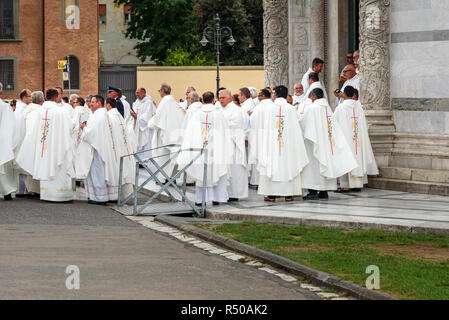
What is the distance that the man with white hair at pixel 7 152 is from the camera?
1650 centimetres

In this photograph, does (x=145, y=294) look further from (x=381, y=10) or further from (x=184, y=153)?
(x=381, y=10)

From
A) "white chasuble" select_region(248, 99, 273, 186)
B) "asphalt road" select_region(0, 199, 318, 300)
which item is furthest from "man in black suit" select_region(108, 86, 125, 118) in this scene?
"asphalt road" select_region(0, 199, 318, 300)

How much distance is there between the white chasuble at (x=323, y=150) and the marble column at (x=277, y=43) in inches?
258

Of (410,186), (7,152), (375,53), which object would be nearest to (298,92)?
(375,53)

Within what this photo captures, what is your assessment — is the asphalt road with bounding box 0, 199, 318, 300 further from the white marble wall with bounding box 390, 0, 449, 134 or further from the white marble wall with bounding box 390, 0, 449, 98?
the white marble wall with bounding box 390, 0, 449, 98

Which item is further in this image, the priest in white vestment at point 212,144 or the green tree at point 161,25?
the green tree at point 161,25

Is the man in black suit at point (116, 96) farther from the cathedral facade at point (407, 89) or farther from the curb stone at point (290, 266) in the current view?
the curb stone at point (290, 266)

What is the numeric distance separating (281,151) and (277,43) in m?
7.30

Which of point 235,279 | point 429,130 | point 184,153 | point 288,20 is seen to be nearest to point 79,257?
point 235,279

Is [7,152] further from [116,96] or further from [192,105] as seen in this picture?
[116,96]

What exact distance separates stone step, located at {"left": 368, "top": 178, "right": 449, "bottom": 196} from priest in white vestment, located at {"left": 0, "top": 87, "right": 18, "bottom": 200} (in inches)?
245

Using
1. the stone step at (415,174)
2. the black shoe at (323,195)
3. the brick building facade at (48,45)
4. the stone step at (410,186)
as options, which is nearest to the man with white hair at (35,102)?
the black shoe at (323,195)

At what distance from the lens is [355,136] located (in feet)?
55.0

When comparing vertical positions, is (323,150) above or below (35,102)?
below
